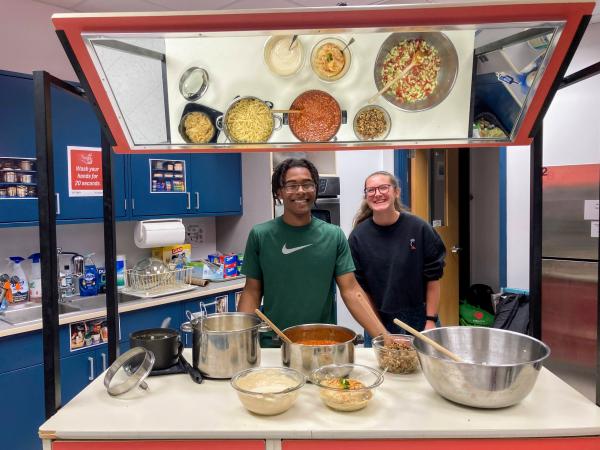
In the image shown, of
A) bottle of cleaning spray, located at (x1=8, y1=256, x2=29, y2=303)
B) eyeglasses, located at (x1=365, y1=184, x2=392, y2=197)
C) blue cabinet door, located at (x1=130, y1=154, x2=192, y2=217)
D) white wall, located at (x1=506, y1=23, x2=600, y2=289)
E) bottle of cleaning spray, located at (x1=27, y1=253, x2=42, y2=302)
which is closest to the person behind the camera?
eyeglasses, located at (x1=365, y1=184, x2=392, y2=197)

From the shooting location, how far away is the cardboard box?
377 cm

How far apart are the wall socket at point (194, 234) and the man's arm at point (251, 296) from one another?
2.33 meters

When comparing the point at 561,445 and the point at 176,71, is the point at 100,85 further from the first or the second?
the point at 561,445

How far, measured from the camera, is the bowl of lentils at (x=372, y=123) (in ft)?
5.01

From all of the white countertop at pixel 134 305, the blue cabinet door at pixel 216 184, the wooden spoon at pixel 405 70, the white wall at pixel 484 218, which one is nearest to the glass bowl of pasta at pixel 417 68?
the wooden spoon at pixel 405 70

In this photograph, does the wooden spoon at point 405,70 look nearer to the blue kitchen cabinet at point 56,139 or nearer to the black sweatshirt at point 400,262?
the black sweatshirt at point 400,262

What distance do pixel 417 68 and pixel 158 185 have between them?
2601mm

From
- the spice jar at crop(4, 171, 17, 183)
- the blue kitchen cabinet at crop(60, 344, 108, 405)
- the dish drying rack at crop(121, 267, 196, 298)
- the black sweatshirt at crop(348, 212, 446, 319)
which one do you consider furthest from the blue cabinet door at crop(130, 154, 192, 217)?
the black sweatshirt at crop(348, 212, 446, 319)

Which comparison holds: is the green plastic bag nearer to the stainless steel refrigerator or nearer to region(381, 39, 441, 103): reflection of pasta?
the stainless steel refrigerator

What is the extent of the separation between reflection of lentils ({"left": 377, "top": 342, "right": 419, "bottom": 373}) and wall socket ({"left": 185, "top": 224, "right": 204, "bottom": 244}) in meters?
3.06

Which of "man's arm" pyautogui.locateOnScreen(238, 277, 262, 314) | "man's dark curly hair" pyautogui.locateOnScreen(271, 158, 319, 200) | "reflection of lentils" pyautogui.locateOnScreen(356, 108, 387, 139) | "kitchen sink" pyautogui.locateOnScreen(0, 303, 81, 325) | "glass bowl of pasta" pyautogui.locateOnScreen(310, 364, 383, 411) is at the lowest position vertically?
"kitchen sink" pyautogui.locateOnScreen(0, 303, 81, 325)

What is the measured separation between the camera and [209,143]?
157 centimetres

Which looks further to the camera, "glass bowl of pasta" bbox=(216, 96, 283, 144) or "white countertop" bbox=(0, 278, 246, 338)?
"white countertop" bbox=(0, 278, 246, 338)

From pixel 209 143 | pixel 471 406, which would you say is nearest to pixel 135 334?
pixel 209 143
